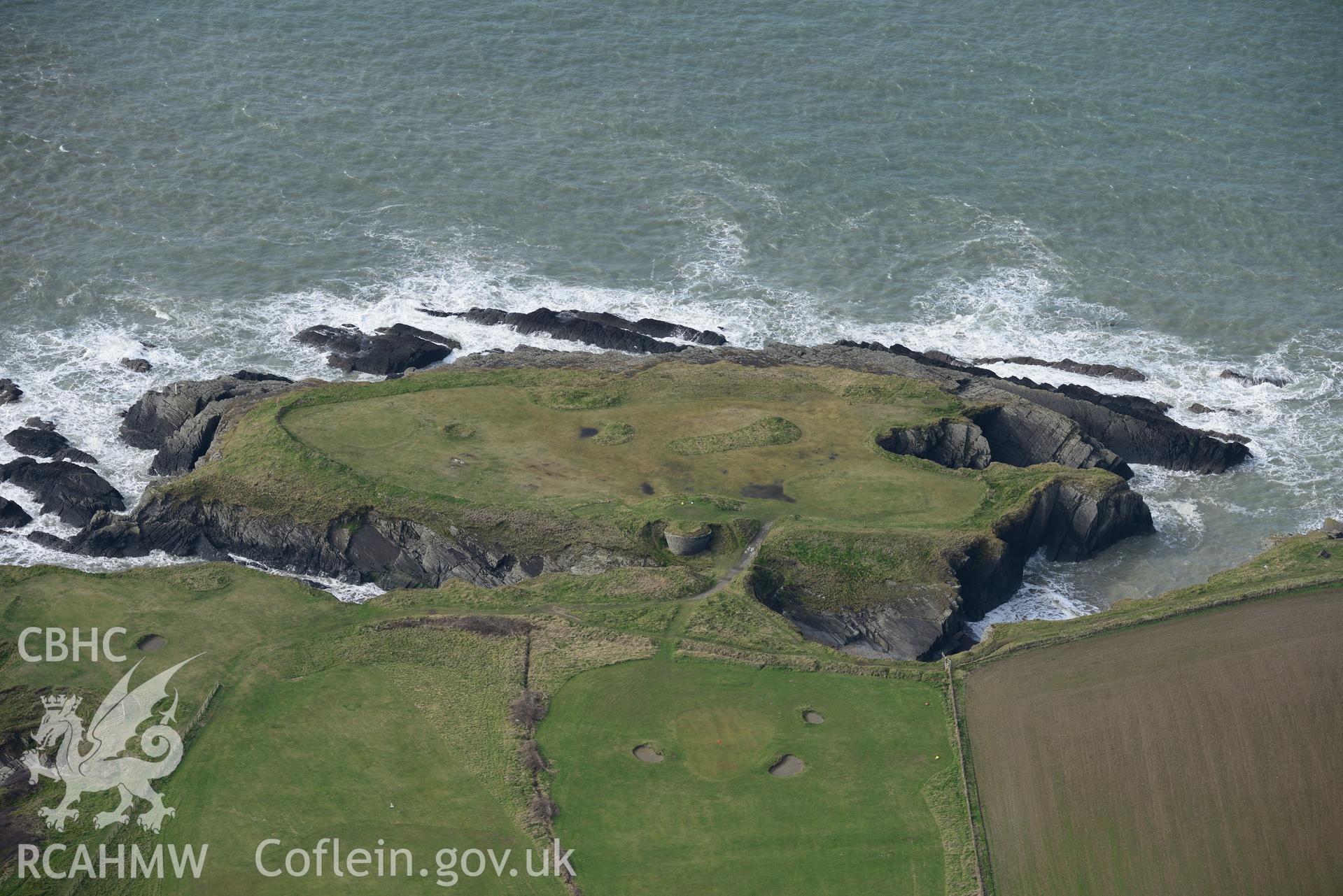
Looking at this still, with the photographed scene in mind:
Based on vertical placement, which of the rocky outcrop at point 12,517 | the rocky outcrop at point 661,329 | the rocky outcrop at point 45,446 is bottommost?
the rocky outcrop at point 12,517

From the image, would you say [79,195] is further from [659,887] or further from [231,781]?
[659,887]

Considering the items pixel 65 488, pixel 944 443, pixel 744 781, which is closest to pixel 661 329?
pixel 944 443

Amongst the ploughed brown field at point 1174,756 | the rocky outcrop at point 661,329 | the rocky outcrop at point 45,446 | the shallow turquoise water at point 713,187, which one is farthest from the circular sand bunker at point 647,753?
the rocky outcrop at point 45,446

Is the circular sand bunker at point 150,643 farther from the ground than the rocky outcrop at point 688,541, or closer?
closer

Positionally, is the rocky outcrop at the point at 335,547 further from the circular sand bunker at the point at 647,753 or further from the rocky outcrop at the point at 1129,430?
the rocky outcrop at the point at 1129,430

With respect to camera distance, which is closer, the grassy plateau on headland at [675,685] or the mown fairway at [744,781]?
the mown fairway at [744,781]

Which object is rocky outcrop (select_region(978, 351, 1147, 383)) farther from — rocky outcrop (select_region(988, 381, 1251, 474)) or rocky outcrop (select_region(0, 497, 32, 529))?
rocky outcrop (select_region(0, 497, 32, 529))

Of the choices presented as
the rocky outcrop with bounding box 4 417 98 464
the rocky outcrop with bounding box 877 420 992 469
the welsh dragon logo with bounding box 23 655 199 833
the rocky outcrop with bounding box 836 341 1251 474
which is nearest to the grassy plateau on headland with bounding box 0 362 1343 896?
the welsh dragon logo with bounding box 23 655 199 833
